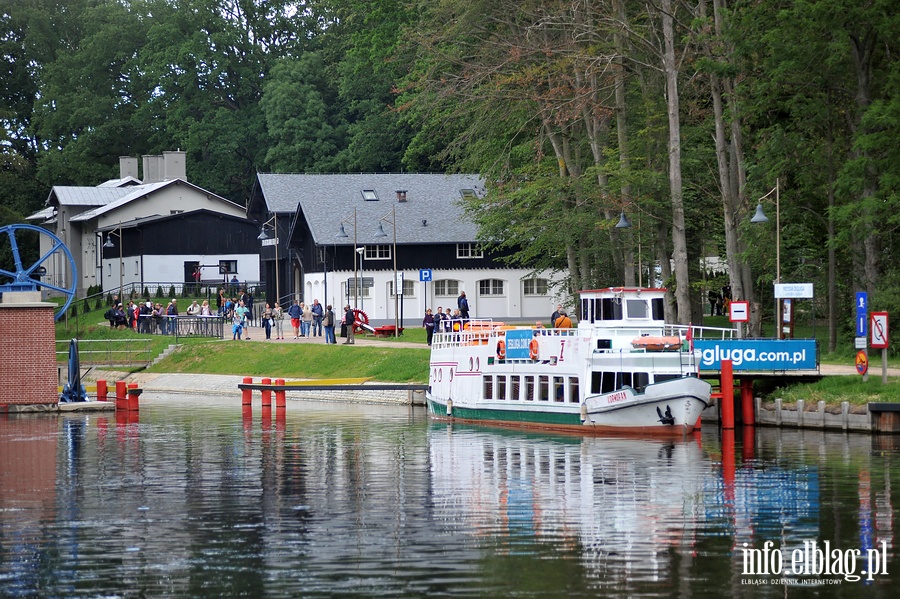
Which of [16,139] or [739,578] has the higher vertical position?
[16,139]

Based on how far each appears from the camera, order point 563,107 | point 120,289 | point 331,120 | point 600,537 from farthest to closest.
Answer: point 331,120, point 120,289, point 563,107, point 600,537

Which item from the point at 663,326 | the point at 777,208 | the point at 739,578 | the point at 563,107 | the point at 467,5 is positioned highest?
the point at 467,5

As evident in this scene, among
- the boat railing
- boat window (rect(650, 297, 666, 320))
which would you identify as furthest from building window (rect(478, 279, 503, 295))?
boat window (rect(650, 297, 666, 320))

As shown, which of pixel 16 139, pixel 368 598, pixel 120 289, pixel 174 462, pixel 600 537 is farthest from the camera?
pixel 16 139

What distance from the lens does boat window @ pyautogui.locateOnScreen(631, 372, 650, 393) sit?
123 ft

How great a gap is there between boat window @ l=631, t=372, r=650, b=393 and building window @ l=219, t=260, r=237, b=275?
63.2 m

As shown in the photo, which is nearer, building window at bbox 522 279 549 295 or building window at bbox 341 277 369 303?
building window at bbox 341 277 369 303

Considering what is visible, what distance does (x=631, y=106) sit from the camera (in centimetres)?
5606

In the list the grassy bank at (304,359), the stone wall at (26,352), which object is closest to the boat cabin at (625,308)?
the grassy bank at (304,359)

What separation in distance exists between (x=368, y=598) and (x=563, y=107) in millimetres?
36897

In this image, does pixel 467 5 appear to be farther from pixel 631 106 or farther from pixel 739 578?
pixel 739 578

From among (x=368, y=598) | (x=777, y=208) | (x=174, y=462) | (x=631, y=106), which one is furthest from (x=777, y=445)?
(x=631, y=106)

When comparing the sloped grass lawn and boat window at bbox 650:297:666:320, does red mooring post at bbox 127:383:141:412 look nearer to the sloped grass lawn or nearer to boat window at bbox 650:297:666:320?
the sloped grass lawn

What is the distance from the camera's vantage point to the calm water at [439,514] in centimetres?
1948
